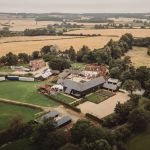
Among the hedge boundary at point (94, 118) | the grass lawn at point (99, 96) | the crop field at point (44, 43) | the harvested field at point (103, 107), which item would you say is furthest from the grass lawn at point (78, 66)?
the hedge boundary at point (94, 118)

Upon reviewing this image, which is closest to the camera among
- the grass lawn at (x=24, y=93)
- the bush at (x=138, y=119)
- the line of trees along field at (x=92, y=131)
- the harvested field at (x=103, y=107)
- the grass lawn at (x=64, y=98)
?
the line of trees along field at (x=92, y=131)

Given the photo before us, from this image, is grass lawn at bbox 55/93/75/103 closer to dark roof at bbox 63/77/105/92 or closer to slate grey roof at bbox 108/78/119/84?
dark roof at bbox 63/77/105/92

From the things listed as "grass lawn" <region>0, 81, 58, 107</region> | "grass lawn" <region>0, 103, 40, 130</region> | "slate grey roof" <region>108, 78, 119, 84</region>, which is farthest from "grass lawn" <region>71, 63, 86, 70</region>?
"grass lawn" <region>0, 103, 40, 130</region>

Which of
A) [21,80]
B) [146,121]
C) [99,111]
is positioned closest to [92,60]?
[21,80]

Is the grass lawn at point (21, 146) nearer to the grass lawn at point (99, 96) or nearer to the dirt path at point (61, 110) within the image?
the dirt path at point (61, 110)

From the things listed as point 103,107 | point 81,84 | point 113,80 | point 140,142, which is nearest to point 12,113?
point 81,84

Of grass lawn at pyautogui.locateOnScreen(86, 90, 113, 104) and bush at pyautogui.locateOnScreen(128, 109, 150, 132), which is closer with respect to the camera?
bush at pyautogui.locateOnScreen(128, 109, 150, 132)

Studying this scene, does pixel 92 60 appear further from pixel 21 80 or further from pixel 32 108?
pixel 32 108
